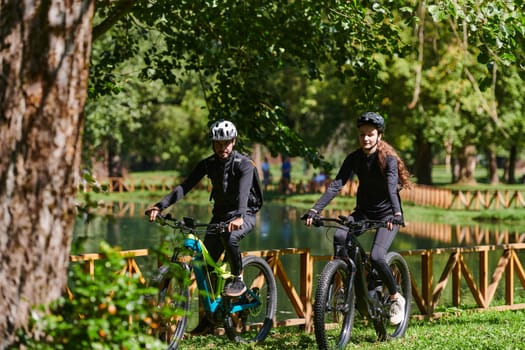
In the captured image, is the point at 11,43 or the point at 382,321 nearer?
the point at 11,43

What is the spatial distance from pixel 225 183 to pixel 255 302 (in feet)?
3.93

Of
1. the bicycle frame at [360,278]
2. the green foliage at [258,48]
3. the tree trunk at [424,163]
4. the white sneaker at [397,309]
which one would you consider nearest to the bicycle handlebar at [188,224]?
the bicycle frame at [360,278]

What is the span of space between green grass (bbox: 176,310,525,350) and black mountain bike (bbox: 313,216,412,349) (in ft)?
0.61

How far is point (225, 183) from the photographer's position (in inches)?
298

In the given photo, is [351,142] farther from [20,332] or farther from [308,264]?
[20,332]

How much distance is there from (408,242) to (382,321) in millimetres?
16126

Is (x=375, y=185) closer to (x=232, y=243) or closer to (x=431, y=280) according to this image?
(x=232, y=243)

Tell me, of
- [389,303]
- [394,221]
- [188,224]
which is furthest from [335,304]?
[188,224]

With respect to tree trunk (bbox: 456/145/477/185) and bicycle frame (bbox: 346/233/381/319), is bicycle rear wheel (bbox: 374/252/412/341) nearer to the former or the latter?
bicycle frame (bbox: 346/233/381/319)

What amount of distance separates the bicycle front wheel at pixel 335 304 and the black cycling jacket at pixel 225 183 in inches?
33.7

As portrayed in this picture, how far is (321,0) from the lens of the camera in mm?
11266

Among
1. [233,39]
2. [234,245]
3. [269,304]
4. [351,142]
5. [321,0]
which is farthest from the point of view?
[351,142]

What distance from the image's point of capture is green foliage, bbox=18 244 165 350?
3785 mm

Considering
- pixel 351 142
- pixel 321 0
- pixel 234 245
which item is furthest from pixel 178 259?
pixel 351 142
